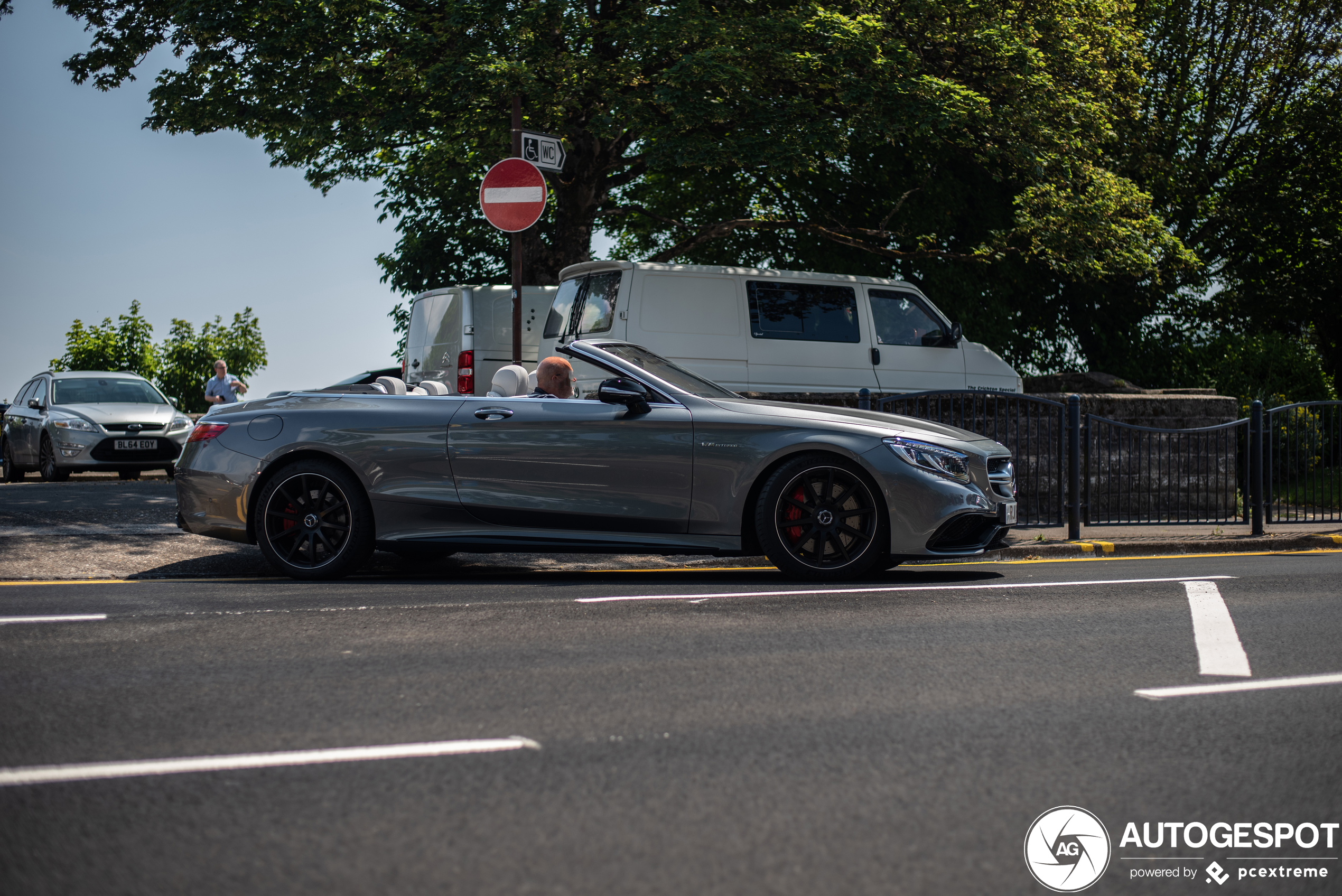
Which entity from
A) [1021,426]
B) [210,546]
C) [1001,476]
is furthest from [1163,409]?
[210,546]

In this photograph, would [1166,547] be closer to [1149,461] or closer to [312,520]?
[1149,461]

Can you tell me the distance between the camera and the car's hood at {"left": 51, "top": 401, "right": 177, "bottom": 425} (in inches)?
749

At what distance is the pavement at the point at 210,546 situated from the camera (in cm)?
900

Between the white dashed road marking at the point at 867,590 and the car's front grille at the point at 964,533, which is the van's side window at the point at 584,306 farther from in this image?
the white dashed road marking at the point at 867,590

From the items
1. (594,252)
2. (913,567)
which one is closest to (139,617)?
(913,567)

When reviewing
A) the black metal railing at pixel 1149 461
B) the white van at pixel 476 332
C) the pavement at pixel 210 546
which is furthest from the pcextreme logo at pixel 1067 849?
the white van at pixel 476 332

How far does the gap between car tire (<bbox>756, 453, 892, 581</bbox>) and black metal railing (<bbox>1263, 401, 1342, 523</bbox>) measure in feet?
21.0

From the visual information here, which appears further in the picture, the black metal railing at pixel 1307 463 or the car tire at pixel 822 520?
the black metal railing at pixel 1307 463

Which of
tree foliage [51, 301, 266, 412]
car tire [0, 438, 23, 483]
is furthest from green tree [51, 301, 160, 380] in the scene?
car tire [0, 438, 23, 483]

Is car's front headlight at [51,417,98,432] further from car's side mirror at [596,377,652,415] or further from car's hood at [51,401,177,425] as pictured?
car's side mirror at [596,377,652,415]

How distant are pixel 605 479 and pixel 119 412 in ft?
44.3

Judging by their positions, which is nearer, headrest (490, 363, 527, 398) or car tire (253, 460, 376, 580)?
car tire (253, 460, 376, 580)

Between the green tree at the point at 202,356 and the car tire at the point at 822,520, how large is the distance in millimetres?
30756

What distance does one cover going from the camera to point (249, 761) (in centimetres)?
393
